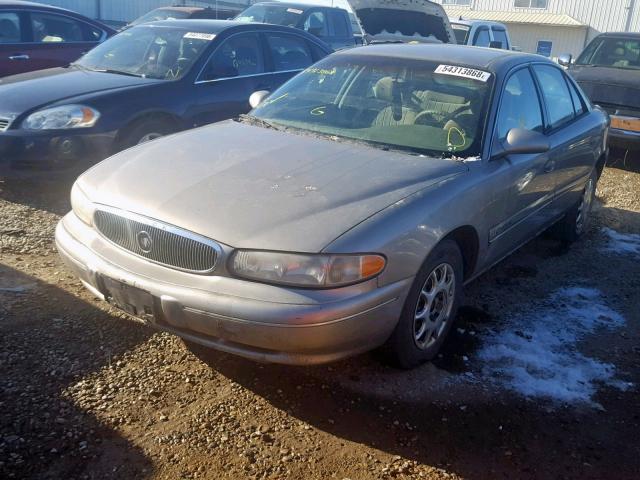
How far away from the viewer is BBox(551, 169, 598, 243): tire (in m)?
5.51

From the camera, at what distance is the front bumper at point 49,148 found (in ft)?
17.5

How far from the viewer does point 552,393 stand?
3320 mm

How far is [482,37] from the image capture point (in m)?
14.1

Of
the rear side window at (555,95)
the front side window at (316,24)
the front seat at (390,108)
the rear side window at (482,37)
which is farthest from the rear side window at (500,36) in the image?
the front seat at (390,108)

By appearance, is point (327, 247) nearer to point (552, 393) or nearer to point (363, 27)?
point (552, 393)

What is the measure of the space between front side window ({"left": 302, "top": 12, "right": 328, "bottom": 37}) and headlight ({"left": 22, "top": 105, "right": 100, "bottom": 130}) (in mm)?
7365

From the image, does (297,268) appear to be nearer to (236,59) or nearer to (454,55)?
(454,55)

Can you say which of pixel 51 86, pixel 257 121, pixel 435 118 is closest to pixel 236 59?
pixel 51 86

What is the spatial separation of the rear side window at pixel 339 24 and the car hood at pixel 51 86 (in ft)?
24.0

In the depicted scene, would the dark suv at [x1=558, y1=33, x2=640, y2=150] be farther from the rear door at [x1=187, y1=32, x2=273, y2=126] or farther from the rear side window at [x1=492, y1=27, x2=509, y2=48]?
the rear door at [x1=187, y1=32, x2=273, y2=126]

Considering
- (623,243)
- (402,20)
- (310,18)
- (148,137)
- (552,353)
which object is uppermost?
(402,20)

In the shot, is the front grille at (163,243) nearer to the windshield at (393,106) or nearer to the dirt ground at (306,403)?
the dirt ground at (306,403)

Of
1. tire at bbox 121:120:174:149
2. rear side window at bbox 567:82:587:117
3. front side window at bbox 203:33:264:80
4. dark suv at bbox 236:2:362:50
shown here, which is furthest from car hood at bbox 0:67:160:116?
dark suv at bbox 236:2:362:50

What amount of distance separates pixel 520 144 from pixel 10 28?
6851 mm
